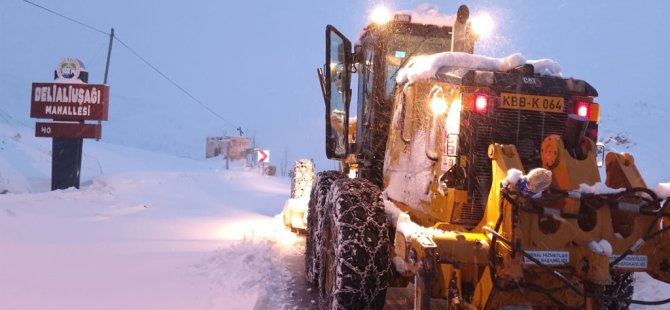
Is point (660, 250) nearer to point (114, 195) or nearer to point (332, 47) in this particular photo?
point (332, 47)

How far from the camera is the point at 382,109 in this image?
228 inches

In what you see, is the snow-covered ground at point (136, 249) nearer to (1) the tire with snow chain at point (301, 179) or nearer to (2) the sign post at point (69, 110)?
(1) the tire with snow chain at point (301, 179)

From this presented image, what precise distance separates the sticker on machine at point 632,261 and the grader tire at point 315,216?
114 inches

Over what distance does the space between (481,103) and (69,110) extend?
642 inches

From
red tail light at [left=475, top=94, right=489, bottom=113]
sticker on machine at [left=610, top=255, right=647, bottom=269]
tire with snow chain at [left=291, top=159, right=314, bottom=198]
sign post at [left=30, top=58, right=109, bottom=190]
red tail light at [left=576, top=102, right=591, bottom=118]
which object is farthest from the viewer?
sign post at [left=30, top=58, right=109, bottom=190]

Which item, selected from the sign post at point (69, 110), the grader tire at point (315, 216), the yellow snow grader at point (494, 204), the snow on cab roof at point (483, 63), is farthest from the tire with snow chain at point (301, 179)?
the snow on cab roof at point (483, 63)

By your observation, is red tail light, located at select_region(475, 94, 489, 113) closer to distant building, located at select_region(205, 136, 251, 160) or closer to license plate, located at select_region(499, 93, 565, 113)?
license plate, located at select_region(499, 93, 565, 113)

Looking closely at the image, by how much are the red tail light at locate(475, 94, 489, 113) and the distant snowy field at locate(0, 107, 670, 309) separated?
9.08ft

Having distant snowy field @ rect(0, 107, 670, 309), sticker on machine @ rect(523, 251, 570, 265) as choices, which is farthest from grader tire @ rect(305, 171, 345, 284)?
sticker on machine @ rect(523, 251, 570, 265)

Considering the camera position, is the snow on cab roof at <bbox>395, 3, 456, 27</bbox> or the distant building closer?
the snow on cab roof at <bbox>395, 3, 456, 27</bbox>

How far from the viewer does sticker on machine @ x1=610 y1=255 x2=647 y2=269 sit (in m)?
3.41

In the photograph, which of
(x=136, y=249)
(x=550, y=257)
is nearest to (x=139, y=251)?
(x=136, y=249)

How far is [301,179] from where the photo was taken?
1259cm

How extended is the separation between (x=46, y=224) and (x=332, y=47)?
6544 millimetres
